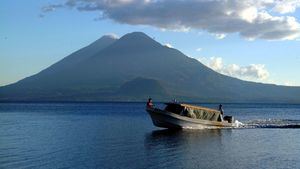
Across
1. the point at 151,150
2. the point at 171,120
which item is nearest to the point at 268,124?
the point at 171,120

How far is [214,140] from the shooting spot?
4838 cm

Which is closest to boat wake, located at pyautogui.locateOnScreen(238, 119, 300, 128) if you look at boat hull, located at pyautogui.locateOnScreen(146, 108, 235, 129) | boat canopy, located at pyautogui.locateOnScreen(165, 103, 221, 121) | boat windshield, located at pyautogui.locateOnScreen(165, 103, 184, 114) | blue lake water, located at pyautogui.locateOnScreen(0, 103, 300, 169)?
boat canopy, located at pyautogui.locateOnScreen(165, 103, 221, 121)

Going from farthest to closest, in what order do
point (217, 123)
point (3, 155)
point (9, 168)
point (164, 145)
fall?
point (217, 123) → point (164, 145) → point (3, 155) → point (9, 168)

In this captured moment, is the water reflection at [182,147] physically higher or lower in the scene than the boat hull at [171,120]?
lower

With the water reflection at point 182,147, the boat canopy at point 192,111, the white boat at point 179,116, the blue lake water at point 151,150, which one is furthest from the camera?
the boat canopy at point 192,111

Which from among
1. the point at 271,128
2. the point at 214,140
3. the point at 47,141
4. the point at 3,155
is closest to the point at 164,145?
the point at 214,140

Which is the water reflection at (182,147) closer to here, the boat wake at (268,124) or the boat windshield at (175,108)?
the boat windshield at (175,108)

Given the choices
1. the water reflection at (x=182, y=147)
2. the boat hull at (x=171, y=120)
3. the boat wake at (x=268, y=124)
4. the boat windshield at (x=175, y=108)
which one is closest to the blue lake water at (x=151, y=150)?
the water reflection at (x=182, y=147)

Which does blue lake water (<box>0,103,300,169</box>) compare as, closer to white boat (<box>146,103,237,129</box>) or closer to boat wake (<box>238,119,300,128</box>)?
white boat (<box>146,103,237,129</box>)

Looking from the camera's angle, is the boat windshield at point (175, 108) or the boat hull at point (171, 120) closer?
the boat hull at point (171, 120)

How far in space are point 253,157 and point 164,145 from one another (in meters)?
9.16

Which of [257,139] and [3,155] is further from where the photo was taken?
[257,139]

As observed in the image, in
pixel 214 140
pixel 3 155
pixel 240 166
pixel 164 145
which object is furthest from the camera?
pixel 214 140

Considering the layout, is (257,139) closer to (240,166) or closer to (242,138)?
(242,138)
